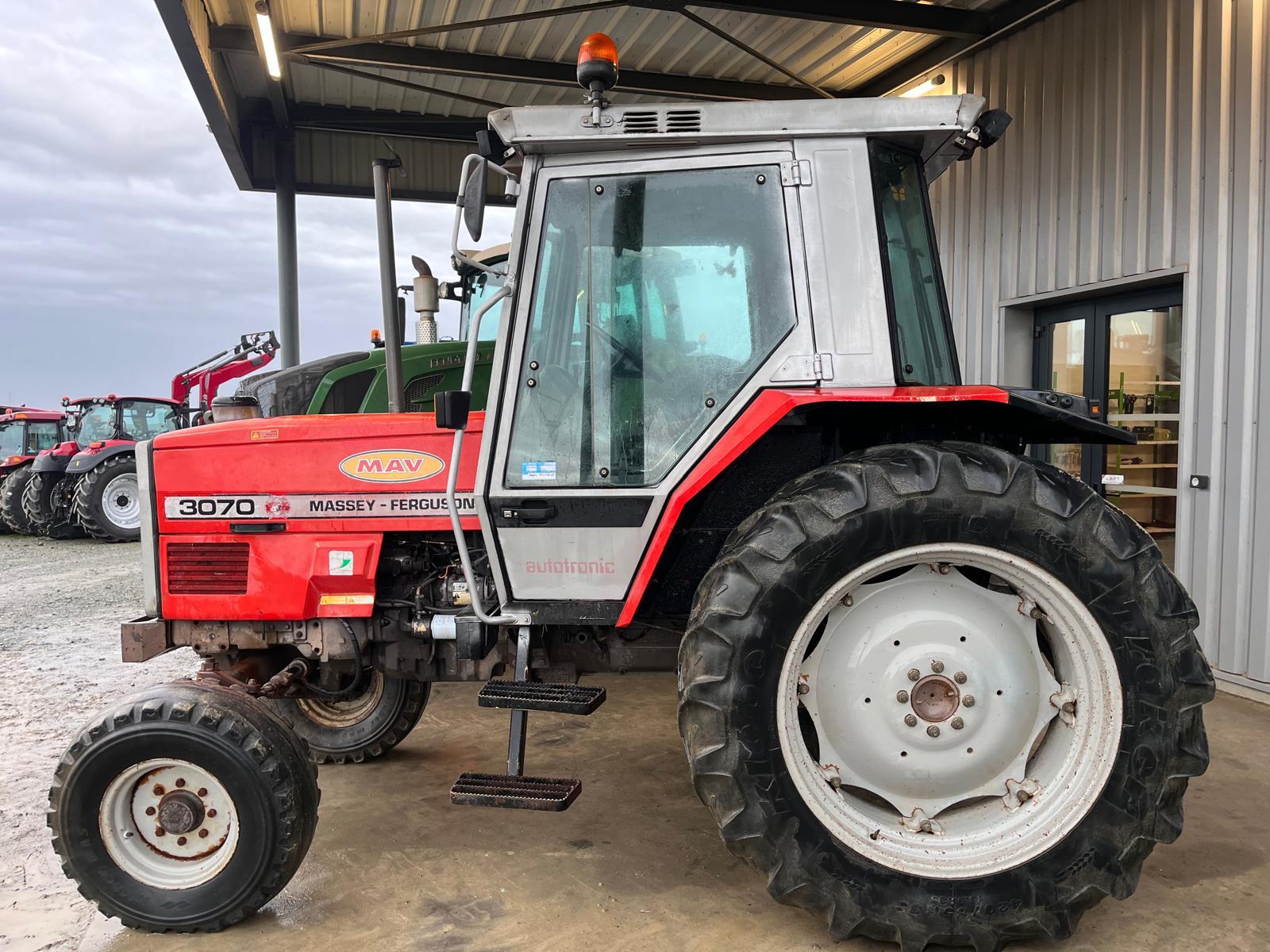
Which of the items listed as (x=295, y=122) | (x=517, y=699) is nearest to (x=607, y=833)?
(x=517, y=699)

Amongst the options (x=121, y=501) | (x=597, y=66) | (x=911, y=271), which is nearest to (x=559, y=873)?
(x=911, y=271)

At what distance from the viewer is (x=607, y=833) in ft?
10.8

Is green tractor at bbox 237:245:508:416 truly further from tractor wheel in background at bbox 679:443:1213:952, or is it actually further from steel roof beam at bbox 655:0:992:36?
tractor wheel in background at bbox 679:443:1213:952

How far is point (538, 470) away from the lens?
9.30ft

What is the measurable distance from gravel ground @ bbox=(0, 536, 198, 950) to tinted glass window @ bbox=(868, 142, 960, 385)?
122 inches

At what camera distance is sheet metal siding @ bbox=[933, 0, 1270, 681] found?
189 inches

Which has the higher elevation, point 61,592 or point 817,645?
point 817,645

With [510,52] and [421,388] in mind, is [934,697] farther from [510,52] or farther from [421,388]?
[510,52]

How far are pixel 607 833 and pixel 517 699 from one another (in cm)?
82

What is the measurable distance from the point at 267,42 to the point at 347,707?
5.41 metres

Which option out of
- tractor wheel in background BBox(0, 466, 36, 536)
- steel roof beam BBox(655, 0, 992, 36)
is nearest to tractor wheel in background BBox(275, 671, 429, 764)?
steel roof beam BBox(655, 0, 992, 36)

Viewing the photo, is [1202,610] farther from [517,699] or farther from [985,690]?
[517,699]

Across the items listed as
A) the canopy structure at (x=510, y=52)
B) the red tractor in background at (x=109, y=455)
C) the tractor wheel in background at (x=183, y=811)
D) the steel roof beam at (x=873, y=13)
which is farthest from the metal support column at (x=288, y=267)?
the tractor wheel in background at (x=183, y=811)

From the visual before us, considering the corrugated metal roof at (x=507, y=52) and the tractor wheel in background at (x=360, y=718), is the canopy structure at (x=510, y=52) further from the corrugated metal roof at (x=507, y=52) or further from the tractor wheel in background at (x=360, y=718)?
the tractor wheel in background at (x=360, y=718)
